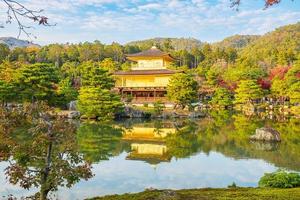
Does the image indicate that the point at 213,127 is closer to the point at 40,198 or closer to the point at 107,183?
the point at 107,183

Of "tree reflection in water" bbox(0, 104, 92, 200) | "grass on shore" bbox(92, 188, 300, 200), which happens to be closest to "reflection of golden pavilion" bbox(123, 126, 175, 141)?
"grass on shore" bbox(92, 188, 300, 200)

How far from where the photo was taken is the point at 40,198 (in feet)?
15.2

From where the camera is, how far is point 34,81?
2411cm

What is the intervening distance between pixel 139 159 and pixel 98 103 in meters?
12.1

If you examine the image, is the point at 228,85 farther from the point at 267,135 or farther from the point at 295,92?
the point at 267,135

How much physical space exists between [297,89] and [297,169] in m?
20.8

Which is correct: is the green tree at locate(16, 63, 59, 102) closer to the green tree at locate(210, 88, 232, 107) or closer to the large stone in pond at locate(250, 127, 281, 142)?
the large stone in pond at locate(250, 127, 281, 142)

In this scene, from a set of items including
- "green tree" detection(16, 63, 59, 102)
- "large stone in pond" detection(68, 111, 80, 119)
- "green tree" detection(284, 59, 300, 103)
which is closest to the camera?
"green tree" detection(16, 63, 59, 102)

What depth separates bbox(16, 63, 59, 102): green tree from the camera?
77.9 ft

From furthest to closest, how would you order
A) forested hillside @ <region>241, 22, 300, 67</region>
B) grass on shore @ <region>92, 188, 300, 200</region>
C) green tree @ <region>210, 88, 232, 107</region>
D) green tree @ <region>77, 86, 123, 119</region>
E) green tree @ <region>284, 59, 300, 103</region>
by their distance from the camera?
forested hillside @ <region>241, 22, 300, 67</region>
green tree @ <region>210, 88, 232, 107</region>
green tree @ <region>284, 59, 300, 103</region>
green tree @ <region>77, 86, 123, 119</region>
grass on shore @ <region>92, 188, 300, 200</region>

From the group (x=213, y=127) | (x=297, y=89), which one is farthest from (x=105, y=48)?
(x=213, y=127)

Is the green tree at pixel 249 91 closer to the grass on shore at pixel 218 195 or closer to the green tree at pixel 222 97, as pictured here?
the green tree at pixel 222 97

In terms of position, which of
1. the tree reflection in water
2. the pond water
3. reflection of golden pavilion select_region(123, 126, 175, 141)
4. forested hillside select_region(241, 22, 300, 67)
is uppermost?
forested hillside select_region(241, 22, 300, 67)

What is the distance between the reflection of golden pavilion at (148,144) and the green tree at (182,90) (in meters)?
9.95
